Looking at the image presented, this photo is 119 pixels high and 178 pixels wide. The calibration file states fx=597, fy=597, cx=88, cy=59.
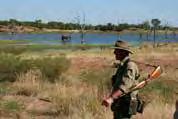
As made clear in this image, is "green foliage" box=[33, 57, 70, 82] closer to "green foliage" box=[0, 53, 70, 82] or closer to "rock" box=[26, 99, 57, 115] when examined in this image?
"green foliage" box=[0, 53, 70, 82]

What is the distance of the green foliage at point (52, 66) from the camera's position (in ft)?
74.6

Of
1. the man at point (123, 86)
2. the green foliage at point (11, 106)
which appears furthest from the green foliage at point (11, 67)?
the man at point (123, 86)

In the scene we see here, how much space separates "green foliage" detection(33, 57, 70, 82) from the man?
13.3m

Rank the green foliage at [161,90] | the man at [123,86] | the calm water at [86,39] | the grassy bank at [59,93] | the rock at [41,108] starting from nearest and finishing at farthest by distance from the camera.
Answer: the man at [123,86], the grassy bank at [59,93], the rock at [41,108], the green foliage at [161,90], the calm water at [86,39]

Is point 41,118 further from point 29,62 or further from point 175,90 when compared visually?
point 29,62

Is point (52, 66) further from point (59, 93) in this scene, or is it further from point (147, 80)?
point (147, 80)

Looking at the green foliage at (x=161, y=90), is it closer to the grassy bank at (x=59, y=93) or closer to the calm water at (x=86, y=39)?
the grassy bank at (x=59, y=93)

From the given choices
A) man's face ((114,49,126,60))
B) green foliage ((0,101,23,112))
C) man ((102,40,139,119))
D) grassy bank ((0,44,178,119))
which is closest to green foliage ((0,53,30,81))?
grassy bank ((0,44,178,119))

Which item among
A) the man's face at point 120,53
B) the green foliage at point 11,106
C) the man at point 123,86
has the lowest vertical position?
the green foliage at point 11,106

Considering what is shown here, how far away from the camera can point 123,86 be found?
8.72 meters

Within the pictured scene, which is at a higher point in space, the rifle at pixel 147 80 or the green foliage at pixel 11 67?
the rifle at pixel 147 80

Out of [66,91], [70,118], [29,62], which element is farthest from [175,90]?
[29,62]

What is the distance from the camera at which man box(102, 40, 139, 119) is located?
28.6ft

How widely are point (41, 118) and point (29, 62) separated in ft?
32.9
